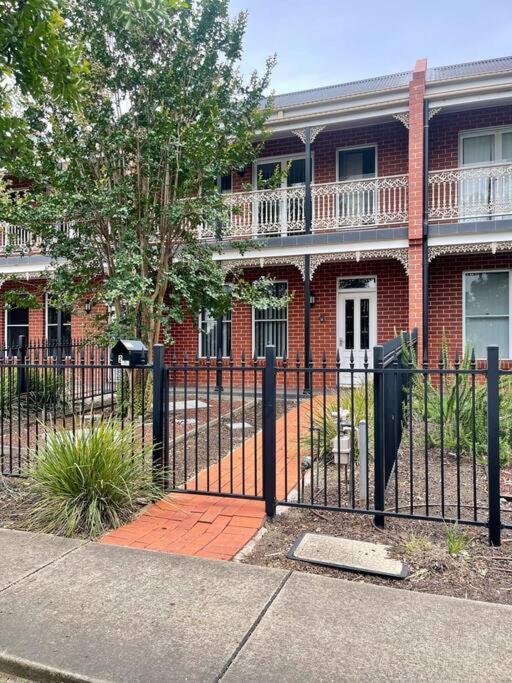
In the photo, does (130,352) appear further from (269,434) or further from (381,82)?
(381,82)

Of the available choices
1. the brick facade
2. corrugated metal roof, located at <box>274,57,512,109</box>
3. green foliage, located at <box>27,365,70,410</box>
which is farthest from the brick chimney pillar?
green foliage, located at <box>27,365,70,410</box>

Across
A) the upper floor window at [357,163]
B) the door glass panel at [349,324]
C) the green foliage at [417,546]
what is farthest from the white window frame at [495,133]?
the green foliage at [417,546]

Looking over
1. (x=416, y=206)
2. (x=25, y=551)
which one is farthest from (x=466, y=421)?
(x=416, y=206)

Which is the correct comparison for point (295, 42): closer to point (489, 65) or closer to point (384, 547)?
point (489, 65)

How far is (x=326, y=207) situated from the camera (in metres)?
13.0

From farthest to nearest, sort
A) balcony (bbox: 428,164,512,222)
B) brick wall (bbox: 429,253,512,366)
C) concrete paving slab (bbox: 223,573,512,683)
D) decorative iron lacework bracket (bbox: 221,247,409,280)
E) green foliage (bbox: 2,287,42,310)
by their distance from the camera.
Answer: brick wall (bbox: 429,253,512,366) → decorative iron lacework bracket (bbox: 221,247,409,280) → balcony (bbox: 428,164,512,222) → green foliage (bbox: 2,287,42,310) → concrete paving slab (bbox: 223,573,512,683)

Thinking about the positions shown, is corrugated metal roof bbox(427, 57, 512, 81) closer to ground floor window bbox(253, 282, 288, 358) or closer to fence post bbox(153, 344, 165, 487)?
ground floor window bbox(253, 282, 288, 358)

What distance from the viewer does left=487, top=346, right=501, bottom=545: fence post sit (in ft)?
12.3

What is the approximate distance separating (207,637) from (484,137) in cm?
1277

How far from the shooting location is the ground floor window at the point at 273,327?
44.9ft

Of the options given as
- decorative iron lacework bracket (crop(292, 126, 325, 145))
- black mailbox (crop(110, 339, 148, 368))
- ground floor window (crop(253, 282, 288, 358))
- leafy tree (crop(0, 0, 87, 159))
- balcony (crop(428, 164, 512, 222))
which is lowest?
black mailbox (crop(110, 339, 148, 368))

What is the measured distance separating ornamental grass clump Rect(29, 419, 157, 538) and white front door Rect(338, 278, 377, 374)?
29.3ft

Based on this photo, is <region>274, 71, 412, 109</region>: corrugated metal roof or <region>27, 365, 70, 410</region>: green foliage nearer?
<region>27, 365, 70, 410</region>: green foliage

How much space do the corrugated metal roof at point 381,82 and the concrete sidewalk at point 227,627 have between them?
40.6 ft
